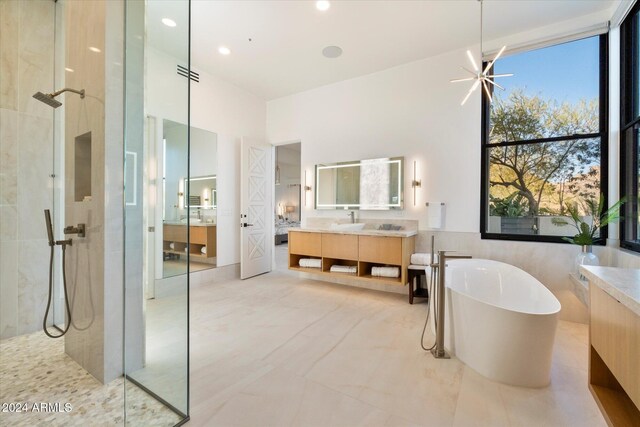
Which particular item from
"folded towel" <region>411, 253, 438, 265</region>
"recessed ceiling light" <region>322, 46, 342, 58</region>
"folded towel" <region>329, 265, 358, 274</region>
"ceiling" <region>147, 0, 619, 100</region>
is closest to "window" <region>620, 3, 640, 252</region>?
"ceiling" <region>147, 0, 619, 100</region>

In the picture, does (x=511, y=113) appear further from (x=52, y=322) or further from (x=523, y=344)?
(x=52, y=322)

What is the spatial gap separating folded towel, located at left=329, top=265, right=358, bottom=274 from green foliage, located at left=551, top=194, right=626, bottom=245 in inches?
96.6

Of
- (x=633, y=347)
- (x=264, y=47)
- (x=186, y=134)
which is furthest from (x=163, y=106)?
(x=633, y=347)

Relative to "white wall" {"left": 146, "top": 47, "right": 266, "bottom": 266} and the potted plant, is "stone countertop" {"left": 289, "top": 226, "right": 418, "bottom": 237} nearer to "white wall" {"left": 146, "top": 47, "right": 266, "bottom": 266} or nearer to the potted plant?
"white wall" {"left": 146, "top": 47, "right": 266, "bottom": 266}

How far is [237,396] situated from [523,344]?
194 cm

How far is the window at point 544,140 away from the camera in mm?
3111

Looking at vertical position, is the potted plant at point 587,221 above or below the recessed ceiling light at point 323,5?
below

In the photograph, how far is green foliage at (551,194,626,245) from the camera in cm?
272

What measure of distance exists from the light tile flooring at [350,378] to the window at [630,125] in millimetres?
1156

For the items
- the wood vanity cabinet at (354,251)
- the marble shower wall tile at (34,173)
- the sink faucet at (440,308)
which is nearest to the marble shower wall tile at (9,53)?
the marble shower wall tile at (34,173)

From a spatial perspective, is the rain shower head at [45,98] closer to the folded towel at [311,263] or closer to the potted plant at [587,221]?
the folded towel at [311,263]

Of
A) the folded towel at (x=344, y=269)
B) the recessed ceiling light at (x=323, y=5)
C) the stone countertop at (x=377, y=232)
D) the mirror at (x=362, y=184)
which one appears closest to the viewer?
the recessed ceiling light at (x=323, y=5)

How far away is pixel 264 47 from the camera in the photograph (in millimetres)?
3648

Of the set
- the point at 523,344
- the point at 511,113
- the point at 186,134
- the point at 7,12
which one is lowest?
the point at 523,344
